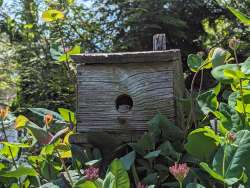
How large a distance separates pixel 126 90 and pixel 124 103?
0.11 metres

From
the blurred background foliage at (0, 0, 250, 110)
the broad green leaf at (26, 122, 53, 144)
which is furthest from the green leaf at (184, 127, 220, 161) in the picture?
the blurred background foliage at (0, 0, 250, 110)

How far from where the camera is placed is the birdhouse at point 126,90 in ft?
4.57

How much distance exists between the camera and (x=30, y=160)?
121 centimetres

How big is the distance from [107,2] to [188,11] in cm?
82

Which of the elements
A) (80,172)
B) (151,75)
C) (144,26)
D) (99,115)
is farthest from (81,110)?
(144,26)

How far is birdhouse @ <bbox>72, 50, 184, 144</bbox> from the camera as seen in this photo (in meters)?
1.39

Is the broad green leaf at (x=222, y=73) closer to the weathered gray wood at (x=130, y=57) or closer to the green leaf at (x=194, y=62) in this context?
the green leaf at (x=194, y=62)

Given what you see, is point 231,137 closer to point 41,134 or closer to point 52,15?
point 41,134

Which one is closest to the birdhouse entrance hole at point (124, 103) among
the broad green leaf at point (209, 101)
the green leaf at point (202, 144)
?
the broad green leaf at point (209, 101)

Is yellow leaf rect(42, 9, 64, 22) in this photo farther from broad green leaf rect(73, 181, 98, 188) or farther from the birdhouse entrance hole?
broad green leaf rect(73, 181, 98, 188)

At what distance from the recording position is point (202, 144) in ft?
3.29

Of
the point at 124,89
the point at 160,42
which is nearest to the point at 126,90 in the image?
the point at 124,89

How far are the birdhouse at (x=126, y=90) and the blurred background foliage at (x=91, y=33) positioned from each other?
2.57m

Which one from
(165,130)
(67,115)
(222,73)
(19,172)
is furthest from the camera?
(67,115)
